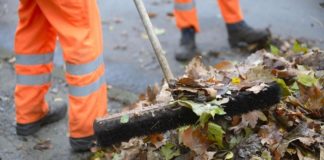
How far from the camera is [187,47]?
479cm

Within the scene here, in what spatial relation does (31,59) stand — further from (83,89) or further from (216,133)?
(216,133)

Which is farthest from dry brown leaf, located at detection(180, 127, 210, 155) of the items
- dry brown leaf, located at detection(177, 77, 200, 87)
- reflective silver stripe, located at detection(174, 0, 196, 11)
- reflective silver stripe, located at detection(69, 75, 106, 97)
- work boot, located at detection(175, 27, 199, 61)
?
reflective silver stripe, located at detection(174, 0, 196, 11)

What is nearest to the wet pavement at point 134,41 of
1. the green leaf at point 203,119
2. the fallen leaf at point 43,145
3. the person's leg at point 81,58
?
the fallen leaf at point 43,145

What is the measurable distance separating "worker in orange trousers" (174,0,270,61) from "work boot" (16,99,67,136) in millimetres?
1455

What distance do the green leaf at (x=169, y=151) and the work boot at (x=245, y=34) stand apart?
97.5 inches

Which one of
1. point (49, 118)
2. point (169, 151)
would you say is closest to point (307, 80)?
point (169, 151)

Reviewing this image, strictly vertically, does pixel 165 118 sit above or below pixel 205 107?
below

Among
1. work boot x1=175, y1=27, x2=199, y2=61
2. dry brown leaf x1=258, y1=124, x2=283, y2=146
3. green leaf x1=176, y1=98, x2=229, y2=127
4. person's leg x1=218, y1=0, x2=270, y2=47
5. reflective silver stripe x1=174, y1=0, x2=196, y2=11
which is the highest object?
green leaf x1=176, y1=98, x2=229, y2=127

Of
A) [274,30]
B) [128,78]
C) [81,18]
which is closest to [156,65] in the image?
[128,78]

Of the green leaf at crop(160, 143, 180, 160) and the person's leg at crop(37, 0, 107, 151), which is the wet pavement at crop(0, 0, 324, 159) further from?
the green leaf at crop(160, 143, 180, 160)

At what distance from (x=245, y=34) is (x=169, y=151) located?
2.52 meters

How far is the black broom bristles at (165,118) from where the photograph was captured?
233 cm

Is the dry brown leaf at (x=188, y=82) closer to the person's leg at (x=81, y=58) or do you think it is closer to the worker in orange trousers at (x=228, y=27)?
the person's leg at (x=81, y=58)

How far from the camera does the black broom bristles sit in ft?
7.66
